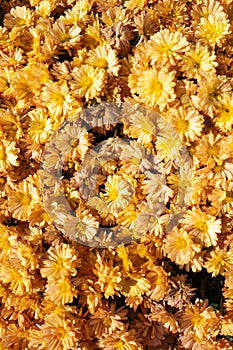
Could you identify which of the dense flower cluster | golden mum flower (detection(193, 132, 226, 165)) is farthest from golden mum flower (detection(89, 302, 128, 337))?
golden mum flower (detection(193, 132, 226, 165))

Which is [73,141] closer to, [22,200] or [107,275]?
[22,200]

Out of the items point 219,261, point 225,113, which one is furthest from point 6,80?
point 219,261

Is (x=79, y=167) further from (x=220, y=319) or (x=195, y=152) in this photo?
(x=220, y=319)

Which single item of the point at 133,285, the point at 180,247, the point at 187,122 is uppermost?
the point at 187,122

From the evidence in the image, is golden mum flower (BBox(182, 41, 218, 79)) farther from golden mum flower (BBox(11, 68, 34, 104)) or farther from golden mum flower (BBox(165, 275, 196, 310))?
golden mum flower (BBox(165, 275, 196, 310))

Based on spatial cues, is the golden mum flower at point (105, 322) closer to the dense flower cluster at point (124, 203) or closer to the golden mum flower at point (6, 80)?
the dense flower cluster at point (124, 203)

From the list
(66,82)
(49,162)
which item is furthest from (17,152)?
(66,82)
